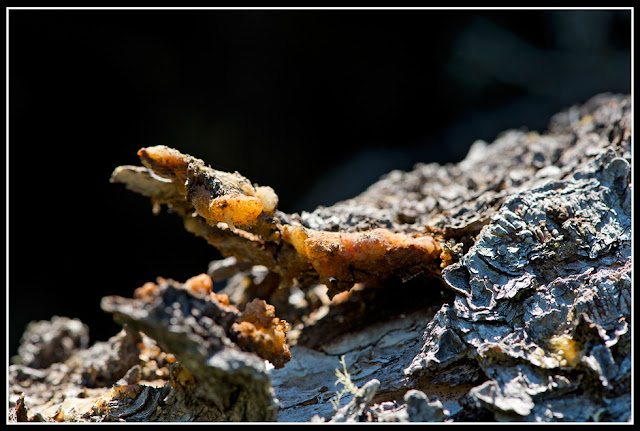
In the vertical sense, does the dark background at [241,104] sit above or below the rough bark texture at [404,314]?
above

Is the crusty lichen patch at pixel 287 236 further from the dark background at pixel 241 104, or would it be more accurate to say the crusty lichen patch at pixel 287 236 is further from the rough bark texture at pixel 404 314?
the dark background at pixel 241 104

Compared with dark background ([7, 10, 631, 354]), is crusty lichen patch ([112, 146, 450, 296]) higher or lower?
lower

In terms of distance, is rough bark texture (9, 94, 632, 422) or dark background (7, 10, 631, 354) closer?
rough bark texture (9, 94, 632, 422)

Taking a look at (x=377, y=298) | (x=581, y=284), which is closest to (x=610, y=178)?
(x=581, y=284)

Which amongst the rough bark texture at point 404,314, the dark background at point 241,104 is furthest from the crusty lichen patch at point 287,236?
the dark background at point 241,104

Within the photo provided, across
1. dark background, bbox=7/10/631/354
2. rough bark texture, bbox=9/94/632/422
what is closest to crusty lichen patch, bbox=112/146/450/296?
rough bark texture, bbox=9/94/632/422

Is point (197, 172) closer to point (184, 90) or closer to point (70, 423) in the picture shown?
point (70, 423)

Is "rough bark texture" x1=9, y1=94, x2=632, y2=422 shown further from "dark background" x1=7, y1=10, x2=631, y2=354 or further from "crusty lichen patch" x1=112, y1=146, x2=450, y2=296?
"dark background" x1=7, y1=10, x2=631, y2=354

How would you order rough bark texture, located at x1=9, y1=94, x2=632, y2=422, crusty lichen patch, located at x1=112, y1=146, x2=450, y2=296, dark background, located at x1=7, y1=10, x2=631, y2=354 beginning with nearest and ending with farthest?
rough bark texture, located at x1=9, y1=94, x2=632, y2=422
crusty lichen patch, located at x1=112, y1=146, x2=450, y2=296
dark background, located at x1=7, y1=10, x2=631, y2=354
